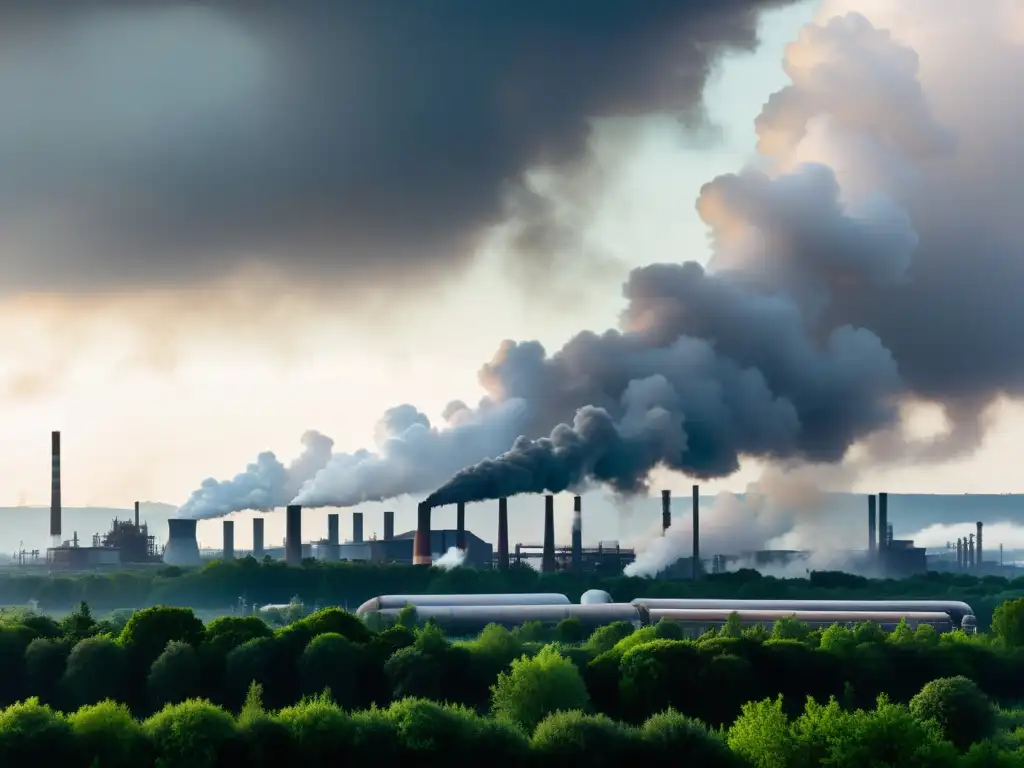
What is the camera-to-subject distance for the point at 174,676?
87875 mm

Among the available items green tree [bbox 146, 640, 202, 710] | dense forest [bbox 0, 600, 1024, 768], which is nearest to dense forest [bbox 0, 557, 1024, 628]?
dense forest [bbox 0, 600, 1024, 768]

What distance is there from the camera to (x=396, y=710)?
2699 inches

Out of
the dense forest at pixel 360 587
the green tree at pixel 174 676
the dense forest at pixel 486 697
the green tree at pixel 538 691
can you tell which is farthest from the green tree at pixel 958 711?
the dense forest at pixel 360 587

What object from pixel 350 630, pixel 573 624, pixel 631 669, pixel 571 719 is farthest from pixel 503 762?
pixel 573 624

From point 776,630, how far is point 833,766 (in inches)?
2372

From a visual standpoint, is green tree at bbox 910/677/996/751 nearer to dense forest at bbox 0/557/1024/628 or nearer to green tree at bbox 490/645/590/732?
green tree at bbox 490/645/590/732

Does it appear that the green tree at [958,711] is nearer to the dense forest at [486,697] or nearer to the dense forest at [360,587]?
the dense forest at [486,697]

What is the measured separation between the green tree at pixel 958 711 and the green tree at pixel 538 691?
16141 millimetres

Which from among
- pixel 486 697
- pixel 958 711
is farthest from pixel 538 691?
pixel 958 711

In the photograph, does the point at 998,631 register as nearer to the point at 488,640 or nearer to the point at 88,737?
the point at 488,640

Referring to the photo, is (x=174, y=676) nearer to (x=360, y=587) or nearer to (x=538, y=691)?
(x=538, y=691)

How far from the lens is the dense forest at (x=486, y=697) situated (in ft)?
210

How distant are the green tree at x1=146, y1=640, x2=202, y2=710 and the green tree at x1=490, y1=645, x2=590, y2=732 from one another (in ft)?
51.5

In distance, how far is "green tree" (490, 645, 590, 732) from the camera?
270 ft
